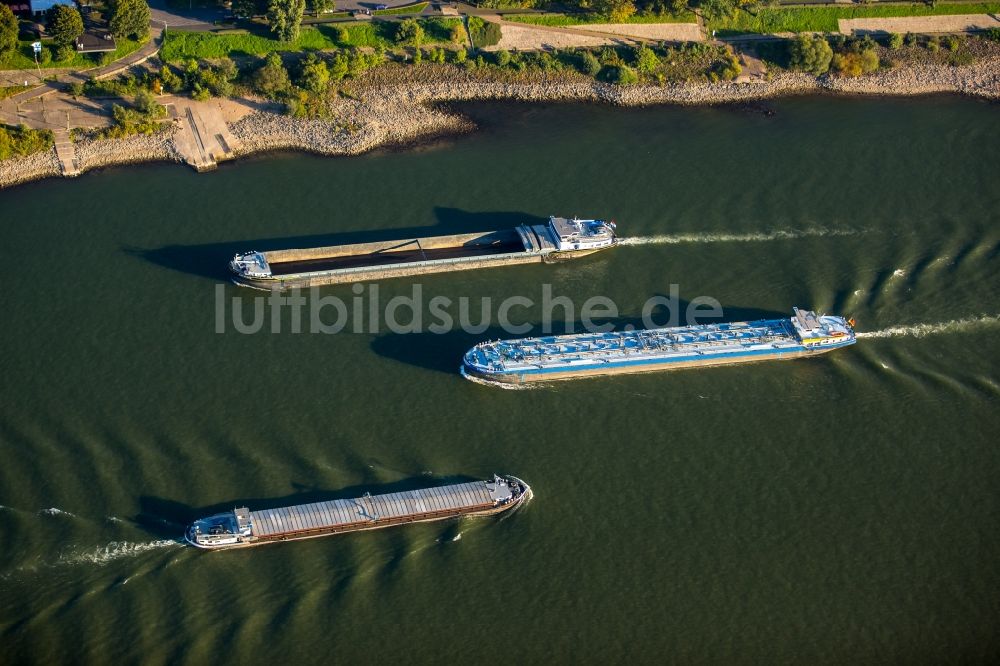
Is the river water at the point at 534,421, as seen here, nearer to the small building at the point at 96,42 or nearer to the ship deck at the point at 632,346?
the ship deck at the point at 632,346

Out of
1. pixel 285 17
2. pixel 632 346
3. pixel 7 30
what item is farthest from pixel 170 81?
pixel 632 346

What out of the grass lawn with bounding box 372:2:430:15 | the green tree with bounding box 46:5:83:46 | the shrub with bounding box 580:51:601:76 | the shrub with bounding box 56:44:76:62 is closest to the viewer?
the green tree with bounding box 46:5:83:46

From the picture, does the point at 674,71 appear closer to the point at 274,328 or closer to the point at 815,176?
the point at 815,176

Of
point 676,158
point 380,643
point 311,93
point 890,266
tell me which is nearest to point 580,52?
point 676,158

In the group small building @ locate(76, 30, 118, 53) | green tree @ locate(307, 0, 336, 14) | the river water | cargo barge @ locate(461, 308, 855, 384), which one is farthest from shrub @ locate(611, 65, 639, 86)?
small building @ locate(76, 30, 118, 53)

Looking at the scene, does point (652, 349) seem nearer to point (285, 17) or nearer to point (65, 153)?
Result: point (285, 17)

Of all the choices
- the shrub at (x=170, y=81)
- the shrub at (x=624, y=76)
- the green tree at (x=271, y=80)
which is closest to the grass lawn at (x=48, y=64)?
the shrub at (x=170, y=81)

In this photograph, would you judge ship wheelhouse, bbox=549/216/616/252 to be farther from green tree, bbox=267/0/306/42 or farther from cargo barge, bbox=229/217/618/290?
green tree, bbox=267/0/306/42
